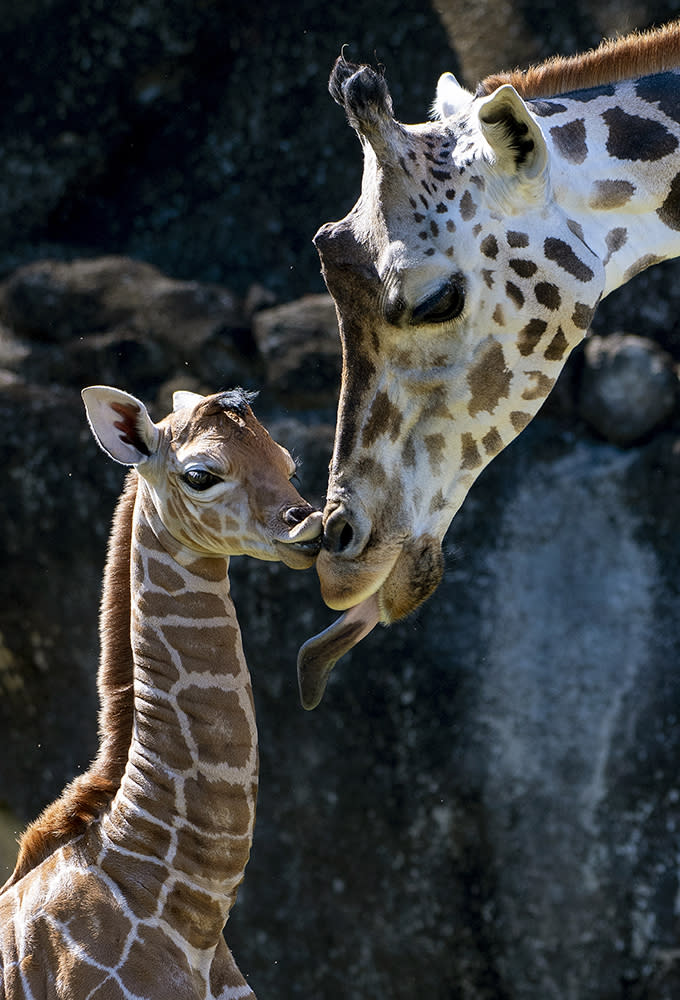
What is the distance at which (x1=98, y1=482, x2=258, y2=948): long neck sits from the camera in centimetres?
335

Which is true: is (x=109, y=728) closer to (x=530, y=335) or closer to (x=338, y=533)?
(x=338, y=533)

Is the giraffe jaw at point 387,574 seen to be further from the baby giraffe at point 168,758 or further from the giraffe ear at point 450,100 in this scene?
the giraffe ear at point 450,100

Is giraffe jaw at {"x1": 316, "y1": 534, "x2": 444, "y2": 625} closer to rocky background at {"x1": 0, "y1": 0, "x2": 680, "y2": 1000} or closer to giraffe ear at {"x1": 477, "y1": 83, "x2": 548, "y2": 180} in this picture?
giraffe ear at {"x1": 477, "y1": 83, "x2": 548, "y2": 180}

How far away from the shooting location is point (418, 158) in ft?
9.77

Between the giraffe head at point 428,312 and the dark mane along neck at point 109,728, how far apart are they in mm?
904

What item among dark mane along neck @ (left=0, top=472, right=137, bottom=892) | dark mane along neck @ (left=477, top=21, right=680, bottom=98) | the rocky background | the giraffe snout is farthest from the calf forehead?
the rocky background

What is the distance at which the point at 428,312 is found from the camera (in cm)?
291

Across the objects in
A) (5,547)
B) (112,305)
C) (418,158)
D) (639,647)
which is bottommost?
(639,647)

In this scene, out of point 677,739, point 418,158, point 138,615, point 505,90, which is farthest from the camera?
point 677,739

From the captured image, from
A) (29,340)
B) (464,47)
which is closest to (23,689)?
(29,340)

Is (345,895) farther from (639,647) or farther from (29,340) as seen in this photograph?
(29,340)

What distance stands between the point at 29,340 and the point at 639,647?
12.1ft

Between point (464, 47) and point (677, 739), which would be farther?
point (464, 47)

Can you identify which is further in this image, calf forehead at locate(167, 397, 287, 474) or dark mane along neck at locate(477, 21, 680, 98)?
calf forehead at locate(167, 397, 287, 474)
